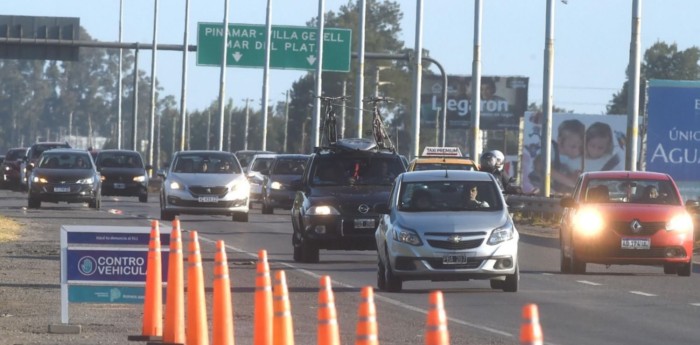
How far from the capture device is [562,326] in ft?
57.0

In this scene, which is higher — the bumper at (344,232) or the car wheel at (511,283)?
the bumper at (344,232)

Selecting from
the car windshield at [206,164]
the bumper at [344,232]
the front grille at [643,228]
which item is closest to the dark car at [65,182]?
the car windshield at [206,164]

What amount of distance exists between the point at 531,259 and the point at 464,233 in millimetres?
9249

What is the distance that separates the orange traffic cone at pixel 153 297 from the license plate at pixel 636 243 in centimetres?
1123

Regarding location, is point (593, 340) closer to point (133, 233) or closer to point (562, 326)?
point (562, 326)

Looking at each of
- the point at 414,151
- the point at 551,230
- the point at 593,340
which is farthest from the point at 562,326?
the point at 414,151

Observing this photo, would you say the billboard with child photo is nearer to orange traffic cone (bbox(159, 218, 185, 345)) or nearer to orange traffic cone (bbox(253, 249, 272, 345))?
orange traffic cone (bbox(159, 218, 185, 345))

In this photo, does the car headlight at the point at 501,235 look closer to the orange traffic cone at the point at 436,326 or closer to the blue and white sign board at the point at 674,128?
the orange traffic cone at the point at 436,326

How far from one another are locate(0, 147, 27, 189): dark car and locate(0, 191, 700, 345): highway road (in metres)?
39.9

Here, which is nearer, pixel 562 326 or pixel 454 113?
pixel 562 326

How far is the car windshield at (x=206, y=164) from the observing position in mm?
40719

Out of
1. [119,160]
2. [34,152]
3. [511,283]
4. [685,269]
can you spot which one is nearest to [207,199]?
[119,160]

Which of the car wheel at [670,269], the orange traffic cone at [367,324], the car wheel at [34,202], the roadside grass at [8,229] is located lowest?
the car wheel at [34,202]

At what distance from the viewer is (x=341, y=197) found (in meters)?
26.1
